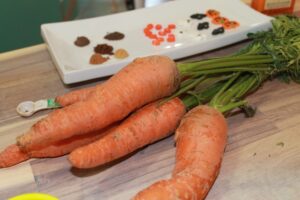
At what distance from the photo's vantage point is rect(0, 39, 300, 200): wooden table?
2.31 ft

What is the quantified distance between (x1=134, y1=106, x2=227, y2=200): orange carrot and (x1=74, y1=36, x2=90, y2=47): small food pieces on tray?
45 cm

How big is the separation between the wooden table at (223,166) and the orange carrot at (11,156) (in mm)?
13

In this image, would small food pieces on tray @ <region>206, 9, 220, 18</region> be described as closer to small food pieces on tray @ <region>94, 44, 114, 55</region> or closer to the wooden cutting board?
small food pieces on tray @ <region>94, 44, 114, 55</region>

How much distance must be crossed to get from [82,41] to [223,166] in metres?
0.58

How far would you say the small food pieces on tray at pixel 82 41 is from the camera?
42.6 inches

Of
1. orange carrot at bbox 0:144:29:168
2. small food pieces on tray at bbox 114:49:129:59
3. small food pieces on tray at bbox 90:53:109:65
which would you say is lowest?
orange carrot at bbox 0:144:29:168

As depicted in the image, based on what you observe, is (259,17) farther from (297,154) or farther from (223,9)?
(297,154)

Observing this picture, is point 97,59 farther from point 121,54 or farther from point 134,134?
point 134,134

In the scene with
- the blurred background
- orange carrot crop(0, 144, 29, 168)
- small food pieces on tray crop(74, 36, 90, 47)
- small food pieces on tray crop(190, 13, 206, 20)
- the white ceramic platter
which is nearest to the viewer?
orange carrot crop(0, 144, 29, 168)

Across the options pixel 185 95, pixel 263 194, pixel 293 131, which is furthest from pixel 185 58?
pixel 263 194

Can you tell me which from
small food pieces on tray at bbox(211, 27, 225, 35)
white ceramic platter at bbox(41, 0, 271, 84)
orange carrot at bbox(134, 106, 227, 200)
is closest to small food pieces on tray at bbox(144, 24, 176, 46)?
white ceramic platter at bbox(41, 0, 271, 84)

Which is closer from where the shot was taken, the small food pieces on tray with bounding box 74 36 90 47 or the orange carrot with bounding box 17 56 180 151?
the orange carrot with bounding box 17 56 180 151

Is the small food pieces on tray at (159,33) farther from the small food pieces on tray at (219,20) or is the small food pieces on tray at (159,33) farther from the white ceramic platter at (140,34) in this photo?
the small food pieces on tray at (219,20)

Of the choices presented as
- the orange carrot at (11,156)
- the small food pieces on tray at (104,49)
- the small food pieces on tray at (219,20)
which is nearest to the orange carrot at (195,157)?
the orange carrot at (11,156)
